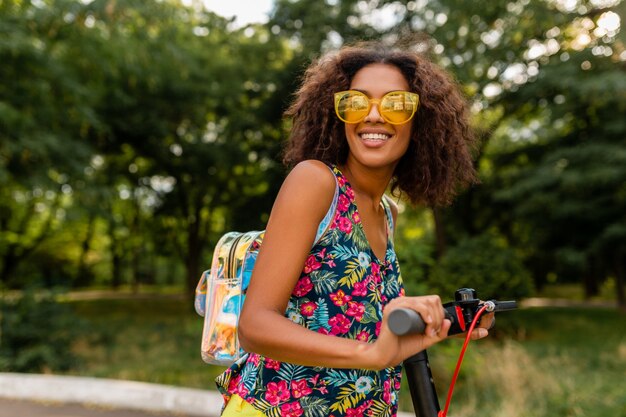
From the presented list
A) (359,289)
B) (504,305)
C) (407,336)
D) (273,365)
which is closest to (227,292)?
(273,365)

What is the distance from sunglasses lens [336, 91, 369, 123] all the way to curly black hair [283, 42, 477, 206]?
11 centimetres

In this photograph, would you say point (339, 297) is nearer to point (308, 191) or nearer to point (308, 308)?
point (308, 308)

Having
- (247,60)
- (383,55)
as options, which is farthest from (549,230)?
(383,55)

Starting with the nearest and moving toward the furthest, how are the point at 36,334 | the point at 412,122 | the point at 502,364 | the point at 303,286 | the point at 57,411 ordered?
1. the point at 303,286
2. the point at 412,122
3. the point at 57,411
4. the point at 502,364
5. the point at 36,334

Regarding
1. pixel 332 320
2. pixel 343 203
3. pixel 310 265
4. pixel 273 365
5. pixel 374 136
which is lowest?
pixel 273 365

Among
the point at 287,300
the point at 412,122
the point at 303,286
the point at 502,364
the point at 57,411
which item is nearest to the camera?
the point at 287,300

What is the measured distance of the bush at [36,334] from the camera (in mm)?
8523

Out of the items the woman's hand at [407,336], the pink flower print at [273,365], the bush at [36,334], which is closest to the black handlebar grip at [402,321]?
the woman's hand at [407,336]

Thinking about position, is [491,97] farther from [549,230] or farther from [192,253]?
[192,253]

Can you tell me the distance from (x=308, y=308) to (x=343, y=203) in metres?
0.23

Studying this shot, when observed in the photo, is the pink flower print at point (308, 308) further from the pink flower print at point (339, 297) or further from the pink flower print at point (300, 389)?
the pink flower print at point (300, 389)

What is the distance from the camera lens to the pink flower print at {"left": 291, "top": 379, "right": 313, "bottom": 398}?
1.42 meters

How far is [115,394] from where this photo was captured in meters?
6.23

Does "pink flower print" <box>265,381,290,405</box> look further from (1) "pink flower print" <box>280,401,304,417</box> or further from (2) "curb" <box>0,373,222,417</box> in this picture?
(2) "curb" <box>0,373,222,417</box>
